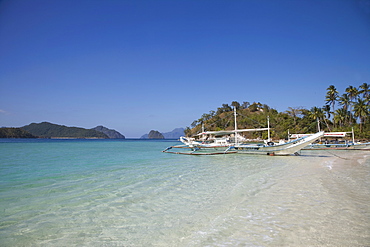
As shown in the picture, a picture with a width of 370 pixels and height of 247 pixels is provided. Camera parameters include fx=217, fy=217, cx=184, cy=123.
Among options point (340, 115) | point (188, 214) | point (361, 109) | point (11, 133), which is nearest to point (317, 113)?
point (340, 115)

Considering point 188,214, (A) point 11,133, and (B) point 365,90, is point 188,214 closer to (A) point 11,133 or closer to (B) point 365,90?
(B) point 365,90

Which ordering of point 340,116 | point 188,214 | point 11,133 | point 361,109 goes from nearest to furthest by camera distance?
point 188,214, point 361,109, point 340,116, point 11,133

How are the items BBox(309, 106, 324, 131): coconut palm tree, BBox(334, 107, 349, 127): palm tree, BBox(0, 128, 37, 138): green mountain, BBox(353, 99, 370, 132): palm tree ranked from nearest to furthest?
BBox(353, 99, 370, 132): palm tree → BBox(334, 107, 349, 127): palm tree → BBox(309, 106, 324, 131): coconut palm tree → BBox(0, 128, 37, 138): green mountain

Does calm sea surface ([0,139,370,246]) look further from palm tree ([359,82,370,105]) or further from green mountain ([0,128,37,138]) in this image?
green mountain ([0,128,37,138])

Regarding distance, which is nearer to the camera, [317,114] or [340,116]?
[340,116]

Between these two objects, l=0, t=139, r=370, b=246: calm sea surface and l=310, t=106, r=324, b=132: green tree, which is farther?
l=310, t=106, r=324, b=132: green tree

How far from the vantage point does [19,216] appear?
231 inches

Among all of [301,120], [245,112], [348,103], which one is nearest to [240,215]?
[348,103]

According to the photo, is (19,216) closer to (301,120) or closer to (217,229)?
(217,229)

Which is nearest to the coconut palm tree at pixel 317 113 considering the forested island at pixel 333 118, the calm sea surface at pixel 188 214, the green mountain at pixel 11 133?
the forested island at pixel 333 118

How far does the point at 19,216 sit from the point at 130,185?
4261 millimetres

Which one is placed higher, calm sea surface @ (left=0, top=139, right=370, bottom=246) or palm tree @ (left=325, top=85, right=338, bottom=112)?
palm tree @ (left=325, top=85, right=338, bottom=112)

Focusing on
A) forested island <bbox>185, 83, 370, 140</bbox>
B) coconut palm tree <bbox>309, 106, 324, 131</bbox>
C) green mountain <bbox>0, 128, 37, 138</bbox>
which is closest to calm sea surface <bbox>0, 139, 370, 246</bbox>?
forested island <bbox>185, 83, 370, 140</bbox>

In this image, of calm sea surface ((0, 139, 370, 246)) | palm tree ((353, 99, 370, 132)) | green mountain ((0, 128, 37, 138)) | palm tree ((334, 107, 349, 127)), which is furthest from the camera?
green mountain ((0, 128, 37, 138))
